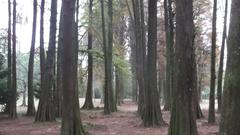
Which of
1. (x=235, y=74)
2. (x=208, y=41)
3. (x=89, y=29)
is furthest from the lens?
(x=208, y=41)

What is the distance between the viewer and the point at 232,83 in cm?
578

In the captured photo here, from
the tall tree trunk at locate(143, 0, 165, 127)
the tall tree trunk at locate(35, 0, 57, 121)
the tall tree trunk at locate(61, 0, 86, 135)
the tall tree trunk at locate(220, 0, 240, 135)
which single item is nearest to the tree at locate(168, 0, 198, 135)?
the tall tree trunk at locate(61, 0, 86, 135)

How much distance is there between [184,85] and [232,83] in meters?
3.16

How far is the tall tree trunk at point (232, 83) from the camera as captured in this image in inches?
225

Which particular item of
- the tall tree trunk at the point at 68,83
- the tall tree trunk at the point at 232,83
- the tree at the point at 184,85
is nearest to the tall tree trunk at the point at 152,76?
the tall tree trunk at the point at 68,83

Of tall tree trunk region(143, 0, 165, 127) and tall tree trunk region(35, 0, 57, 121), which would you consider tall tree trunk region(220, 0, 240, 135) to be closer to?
tall tree trunk region(143, 0, 165, 127)

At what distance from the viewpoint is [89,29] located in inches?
973

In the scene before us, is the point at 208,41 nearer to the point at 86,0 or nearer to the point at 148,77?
the point at 86,0

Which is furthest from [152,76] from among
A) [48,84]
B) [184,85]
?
[184,85]

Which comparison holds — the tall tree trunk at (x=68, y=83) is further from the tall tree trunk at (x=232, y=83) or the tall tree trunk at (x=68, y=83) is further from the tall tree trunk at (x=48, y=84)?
the tall tree trunk at (x=48, y=84)

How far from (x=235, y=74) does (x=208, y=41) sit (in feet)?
101

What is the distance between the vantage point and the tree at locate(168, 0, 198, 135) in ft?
29.4

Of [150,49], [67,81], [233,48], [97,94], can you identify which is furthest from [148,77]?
[97,94]

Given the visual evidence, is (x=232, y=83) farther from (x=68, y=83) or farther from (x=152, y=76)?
(x=152, y=76)
